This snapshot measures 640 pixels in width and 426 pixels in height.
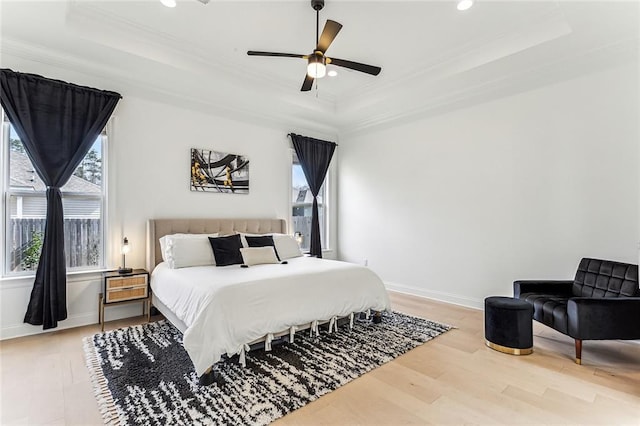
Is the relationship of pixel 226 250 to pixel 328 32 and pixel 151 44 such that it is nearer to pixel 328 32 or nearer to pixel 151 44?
pixel 151 44

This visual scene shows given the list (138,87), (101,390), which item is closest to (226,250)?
(101,390)

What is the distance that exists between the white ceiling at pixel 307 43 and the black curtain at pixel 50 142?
24 centimetres

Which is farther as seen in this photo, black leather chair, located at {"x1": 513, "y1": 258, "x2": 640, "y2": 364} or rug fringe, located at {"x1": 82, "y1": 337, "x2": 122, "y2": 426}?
black leather chair, located at {"x1": 513, "y1": 258, "x2": 640, "y2": 364}

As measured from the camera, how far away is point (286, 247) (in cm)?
456

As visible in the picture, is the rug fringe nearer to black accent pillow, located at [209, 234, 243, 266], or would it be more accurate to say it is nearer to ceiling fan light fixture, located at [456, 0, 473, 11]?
black accent pillow, located at [209, 234, 243, 266]

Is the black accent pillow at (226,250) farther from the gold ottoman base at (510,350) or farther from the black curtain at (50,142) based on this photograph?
the gold ottoman base at (510,350)

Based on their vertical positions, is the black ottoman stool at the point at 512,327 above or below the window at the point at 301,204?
below

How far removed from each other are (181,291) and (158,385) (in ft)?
2.83

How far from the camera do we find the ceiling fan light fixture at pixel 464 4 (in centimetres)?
289

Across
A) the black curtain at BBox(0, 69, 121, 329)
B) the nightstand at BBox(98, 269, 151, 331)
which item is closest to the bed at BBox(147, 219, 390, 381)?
the nightstand at BBox(98, 269, 151, 331)

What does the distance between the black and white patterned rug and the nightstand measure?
308mm

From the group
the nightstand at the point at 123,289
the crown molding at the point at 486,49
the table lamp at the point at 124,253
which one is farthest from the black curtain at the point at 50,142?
the crown molding at the point at 486,49

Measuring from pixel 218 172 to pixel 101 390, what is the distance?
3207 mm

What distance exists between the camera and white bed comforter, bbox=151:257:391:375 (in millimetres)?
2545
